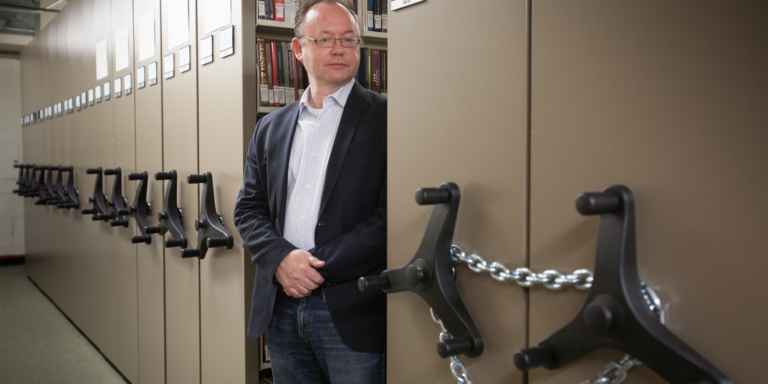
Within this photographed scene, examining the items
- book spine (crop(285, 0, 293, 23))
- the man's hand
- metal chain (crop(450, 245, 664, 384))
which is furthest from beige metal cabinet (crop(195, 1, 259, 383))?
metal chain (crop(450, 245, 664, 384))

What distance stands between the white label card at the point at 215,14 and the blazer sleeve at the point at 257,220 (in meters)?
0.51

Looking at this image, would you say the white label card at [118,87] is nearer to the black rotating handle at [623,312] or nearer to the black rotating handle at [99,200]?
the black rotating handle at [99,200]

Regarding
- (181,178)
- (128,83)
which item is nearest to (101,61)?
(128,83)

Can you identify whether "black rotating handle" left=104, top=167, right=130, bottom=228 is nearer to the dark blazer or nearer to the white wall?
the dark blazer

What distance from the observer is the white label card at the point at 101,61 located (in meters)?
3.57

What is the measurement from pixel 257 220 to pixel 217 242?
1.28ft

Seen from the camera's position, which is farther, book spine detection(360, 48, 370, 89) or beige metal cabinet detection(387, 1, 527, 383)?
book spine detection(360, 48, 370, 89)

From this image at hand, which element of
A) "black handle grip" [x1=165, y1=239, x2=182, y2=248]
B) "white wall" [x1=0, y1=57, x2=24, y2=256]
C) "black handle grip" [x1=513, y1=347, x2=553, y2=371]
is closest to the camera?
"black handle grip" [x1=513, y1=347, x2=553, y2=371]

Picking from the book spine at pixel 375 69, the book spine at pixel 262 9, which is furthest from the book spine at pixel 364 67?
the book spine at pixel 262 9

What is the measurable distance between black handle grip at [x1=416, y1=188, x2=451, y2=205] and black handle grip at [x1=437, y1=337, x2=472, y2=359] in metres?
0.22

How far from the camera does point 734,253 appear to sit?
0.64 meters

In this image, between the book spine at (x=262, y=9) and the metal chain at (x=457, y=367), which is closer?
the metal chain at (x=457, y=367)

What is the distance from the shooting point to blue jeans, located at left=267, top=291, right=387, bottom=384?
157 centimetres

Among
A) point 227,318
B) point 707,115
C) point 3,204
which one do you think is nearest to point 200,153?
point 227,318
